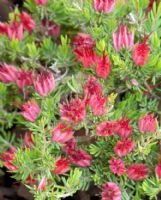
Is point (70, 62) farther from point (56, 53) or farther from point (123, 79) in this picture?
point (123, 79)

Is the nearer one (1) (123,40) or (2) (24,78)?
(1) (123,40)

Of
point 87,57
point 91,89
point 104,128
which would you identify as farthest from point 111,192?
point 87,57

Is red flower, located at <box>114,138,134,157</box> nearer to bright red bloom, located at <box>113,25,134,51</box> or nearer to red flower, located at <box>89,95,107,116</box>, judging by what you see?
red flower, located at <box>89,95,107,116</box>

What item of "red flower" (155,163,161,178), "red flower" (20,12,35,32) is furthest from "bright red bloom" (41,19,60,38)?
"red flower" (155,163,161,178)

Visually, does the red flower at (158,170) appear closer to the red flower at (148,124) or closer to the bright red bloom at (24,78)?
the red flower at (148,124)

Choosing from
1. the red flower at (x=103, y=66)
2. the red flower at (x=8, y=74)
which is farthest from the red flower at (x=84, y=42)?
the red flower at (x=8, y=74)

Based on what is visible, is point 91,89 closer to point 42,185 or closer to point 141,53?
point 141,53

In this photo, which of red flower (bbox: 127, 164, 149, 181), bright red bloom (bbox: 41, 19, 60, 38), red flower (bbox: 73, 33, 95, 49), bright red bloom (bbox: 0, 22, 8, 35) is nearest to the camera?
red flower (bbox: 127, 164, 149, 181)

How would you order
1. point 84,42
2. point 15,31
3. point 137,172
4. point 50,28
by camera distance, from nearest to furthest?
point 137,172 < point 84,42 < point 15,31 < point 50,28
